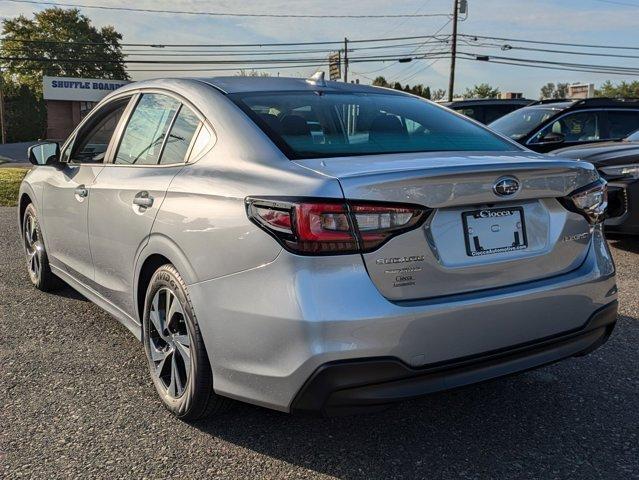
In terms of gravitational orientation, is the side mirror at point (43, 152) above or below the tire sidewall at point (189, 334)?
above

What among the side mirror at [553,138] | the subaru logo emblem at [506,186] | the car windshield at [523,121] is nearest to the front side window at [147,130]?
the subaru logo emblem at [506,186]

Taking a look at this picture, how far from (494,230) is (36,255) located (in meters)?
3.91

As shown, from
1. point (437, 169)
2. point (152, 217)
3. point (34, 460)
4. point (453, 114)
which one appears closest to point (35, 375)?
point (34, 460)

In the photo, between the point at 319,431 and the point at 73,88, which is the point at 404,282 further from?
the point at 73,88

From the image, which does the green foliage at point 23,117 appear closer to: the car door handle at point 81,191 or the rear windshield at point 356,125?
the car door handle at point 81,191

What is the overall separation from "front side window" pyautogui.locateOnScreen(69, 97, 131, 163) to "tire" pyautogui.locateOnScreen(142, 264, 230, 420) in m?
1.28

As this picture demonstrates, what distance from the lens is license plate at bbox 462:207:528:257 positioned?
245 cm

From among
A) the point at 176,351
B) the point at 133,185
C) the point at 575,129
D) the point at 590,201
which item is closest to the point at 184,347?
the point at 176,351

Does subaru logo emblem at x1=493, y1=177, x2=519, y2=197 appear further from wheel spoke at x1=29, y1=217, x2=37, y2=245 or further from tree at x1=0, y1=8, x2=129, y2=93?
tree at x1=0, y1=8, x2=129, y2=93

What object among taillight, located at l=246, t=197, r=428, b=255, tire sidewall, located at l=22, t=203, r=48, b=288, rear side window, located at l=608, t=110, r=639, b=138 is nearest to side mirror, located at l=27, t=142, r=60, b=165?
tire sidewall, located at l=22, t=203, r=48, b=288

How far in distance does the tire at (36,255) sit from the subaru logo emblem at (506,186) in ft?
12.0

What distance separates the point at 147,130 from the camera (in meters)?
3.53

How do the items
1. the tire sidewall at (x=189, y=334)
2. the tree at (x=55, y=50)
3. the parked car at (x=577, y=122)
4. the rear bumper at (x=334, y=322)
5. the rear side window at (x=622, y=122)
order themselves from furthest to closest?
the tree at (x=55, y=50)
the rear side window at (x=622, y=122)
the parked car at (x=577, y=122)
the tire sidewall at (x=189, y=334)
the rear bumper at (x=334, y=322)

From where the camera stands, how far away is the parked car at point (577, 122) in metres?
8.82
